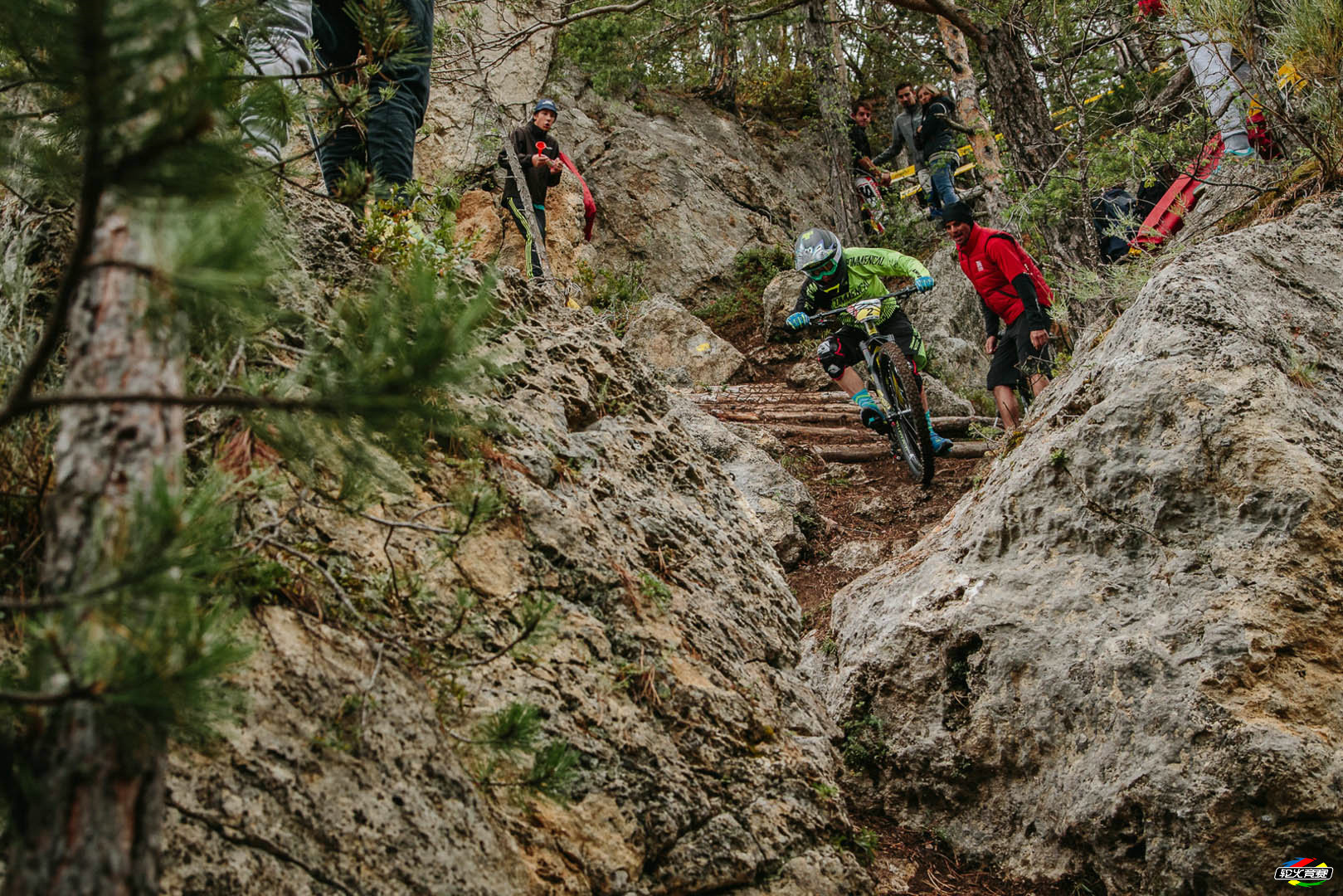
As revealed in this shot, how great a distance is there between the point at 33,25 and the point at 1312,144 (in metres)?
6.37

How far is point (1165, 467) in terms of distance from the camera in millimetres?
4039

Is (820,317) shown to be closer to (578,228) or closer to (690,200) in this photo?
(578,228)

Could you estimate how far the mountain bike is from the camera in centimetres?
839

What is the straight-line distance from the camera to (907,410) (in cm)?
850

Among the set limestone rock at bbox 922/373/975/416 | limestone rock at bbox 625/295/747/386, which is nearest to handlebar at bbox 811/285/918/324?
limestone rock at bbox 922/373/975/416

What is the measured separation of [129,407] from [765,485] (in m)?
6.92

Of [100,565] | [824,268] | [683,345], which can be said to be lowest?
[100,565]

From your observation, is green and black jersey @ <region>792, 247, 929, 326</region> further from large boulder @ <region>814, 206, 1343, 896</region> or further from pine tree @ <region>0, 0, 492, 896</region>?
pine tree @ <region>0, 0, 492, 896</region>

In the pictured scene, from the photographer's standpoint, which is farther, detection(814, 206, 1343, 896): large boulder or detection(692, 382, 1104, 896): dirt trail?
detection(692, 382, 1104, 896): dirt trail

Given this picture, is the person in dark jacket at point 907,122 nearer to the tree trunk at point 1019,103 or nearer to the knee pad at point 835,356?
the tree trunk at point 1019,103

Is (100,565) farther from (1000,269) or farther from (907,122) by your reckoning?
(907,122)

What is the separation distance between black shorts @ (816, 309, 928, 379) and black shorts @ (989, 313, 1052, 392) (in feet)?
2.34

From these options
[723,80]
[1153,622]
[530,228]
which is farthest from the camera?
[723,80]

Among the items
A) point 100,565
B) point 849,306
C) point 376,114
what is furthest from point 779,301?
point 100,565
